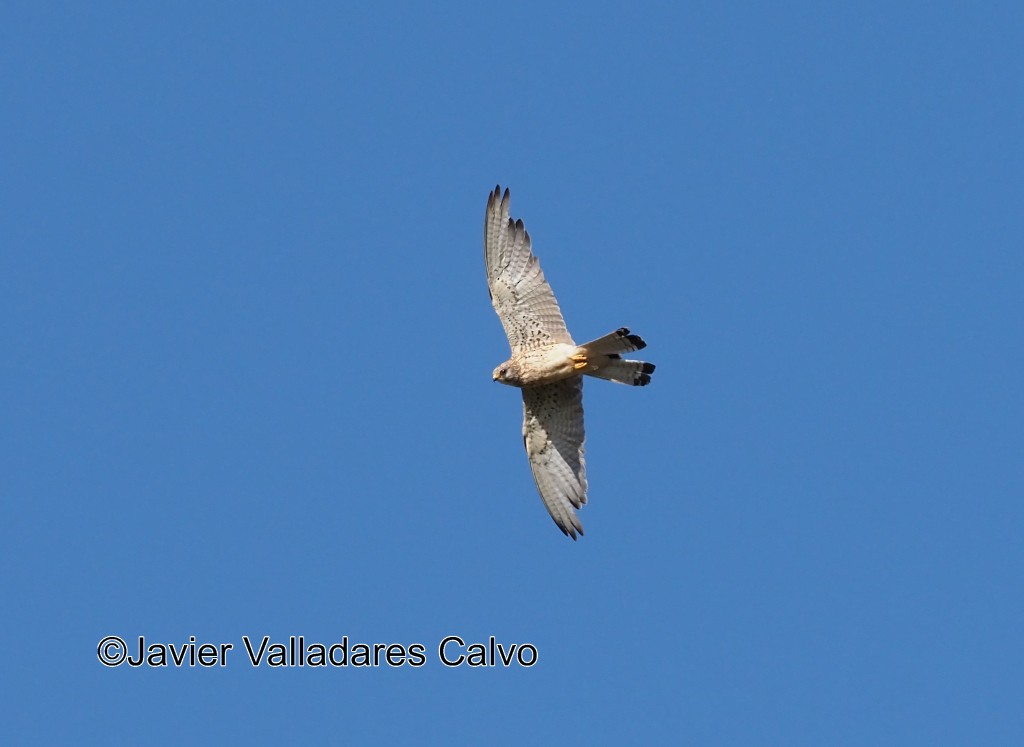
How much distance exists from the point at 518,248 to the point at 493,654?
418cm

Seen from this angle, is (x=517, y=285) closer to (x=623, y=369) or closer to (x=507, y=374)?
(x=507, y=374)

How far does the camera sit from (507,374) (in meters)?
12.9

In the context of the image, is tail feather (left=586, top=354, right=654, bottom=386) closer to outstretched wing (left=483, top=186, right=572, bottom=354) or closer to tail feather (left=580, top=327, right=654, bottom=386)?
tail feather (left=580, top=327, right=654, bottom=386)

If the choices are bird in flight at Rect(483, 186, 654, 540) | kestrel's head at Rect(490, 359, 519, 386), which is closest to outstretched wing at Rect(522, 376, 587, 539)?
bird in flight at Rect(483, 186, 654, 540)

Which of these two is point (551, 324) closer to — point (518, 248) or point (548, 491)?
point (518, 248)

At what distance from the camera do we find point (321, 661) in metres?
13.7

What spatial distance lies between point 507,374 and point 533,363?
28 cm

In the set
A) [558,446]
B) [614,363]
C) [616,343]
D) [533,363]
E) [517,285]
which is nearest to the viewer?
[616,343]

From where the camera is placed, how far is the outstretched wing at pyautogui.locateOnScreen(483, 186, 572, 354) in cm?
1306

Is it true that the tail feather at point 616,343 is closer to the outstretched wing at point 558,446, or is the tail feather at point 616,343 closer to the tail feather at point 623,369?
the tail feather at point 623,369

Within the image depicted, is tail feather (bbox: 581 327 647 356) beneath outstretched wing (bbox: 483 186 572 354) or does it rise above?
beneath

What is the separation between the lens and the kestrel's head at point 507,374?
12.9 metres

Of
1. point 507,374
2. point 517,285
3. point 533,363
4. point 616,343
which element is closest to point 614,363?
point 616,343

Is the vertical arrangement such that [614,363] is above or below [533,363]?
below
